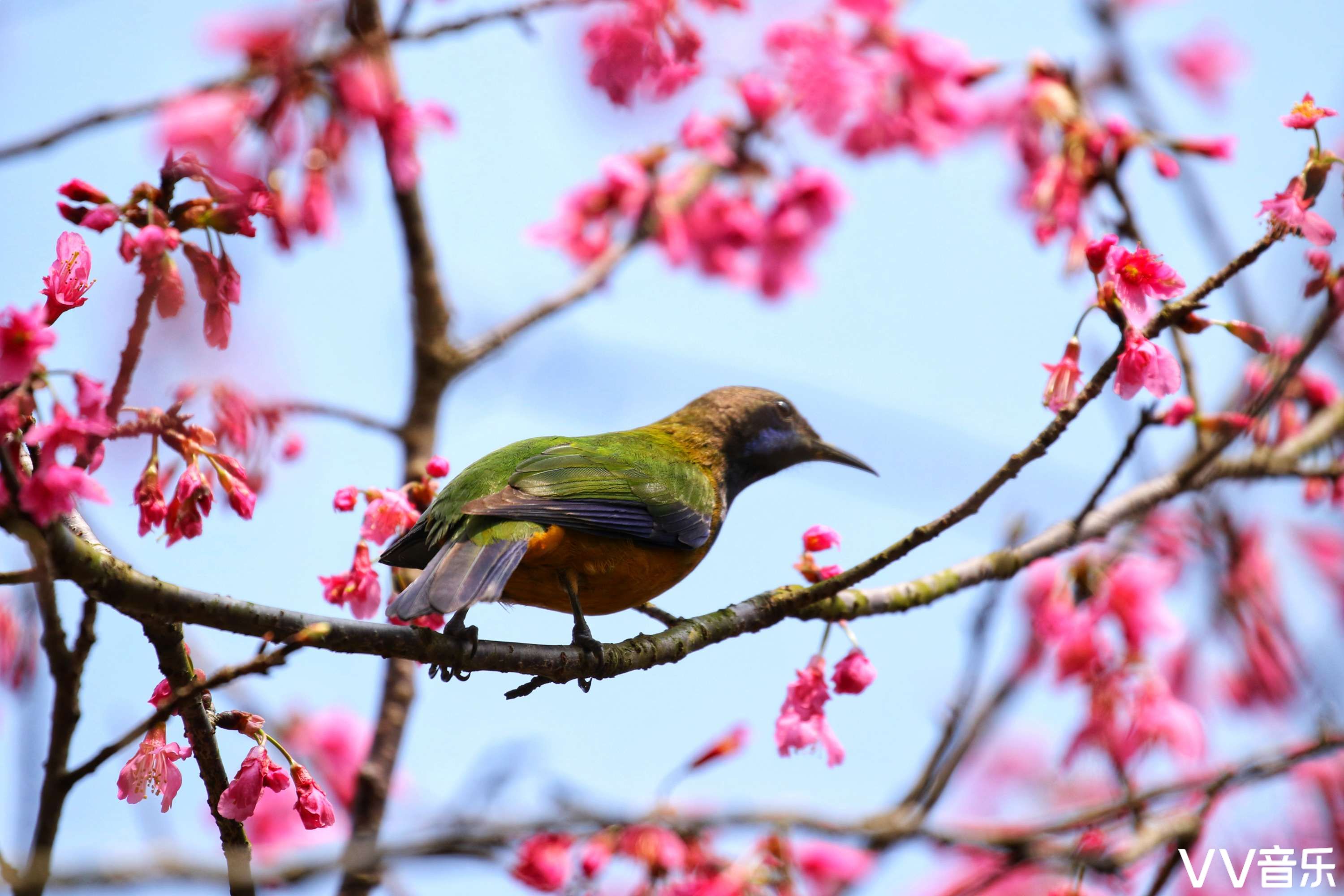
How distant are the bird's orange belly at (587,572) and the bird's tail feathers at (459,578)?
8.4 inches

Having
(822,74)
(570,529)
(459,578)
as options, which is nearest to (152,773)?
(459,578)

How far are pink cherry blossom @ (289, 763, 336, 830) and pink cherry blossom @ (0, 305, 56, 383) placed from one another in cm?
105

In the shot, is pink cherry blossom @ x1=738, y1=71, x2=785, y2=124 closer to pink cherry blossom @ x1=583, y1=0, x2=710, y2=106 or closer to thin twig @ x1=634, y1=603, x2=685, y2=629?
pink cherry blossom @ x1=583, y1=0, x2=710, y2=106

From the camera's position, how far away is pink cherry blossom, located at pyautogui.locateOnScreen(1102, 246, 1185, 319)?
8.63ft

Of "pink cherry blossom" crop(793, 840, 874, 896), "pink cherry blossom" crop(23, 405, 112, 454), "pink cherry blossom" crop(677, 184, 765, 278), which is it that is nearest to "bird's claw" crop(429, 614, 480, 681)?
"pink cherry blossom" crop(23, 405, 112, 454)

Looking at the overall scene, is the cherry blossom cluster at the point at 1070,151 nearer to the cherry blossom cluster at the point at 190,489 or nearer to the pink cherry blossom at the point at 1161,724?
the pink cherry blossom at the point at 1161,724

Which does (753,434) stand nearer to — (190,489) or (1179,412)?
(1179,412)

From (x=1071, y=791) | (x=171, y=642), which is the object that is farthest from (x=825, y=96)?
(x=1071, y=791)

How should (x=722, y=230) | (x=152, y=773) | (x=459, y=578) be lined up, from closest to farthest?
1. (x=152, y=773)
2. (x=459, y=578)
3. (x=722, y=230)

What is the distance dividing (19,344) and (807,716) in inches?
87.8

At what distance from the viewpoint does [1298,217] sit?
2.57 m

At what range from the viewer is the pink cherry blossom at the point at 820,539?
3.13 m

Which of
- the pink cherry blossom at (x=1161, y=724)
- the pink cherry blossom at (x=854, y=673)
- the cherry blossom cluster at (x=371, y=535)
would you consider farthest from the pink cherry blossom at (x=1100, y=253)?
the pink cherry blossom at (x=1161, y=724)

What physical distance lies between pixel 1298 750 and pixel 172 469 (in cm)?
332
